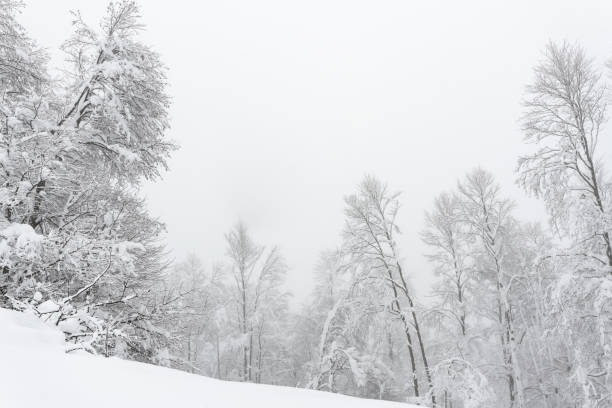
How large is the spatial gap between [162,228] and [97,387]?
5371 mm

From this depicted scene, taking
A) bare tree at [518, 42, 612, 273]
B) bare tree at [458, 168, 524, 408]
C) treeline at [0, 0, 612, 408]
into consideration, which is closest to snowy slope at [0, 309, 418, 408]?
treeline at [0, 0, 612, 408]

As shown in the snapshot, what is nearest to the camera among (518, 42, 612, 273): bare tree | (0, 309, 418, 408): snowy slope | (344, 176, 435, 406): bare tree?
(0, 309, 418, 408): snowy slope

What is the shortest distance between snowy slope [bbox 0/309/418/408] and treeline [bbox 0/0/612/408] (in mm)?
627

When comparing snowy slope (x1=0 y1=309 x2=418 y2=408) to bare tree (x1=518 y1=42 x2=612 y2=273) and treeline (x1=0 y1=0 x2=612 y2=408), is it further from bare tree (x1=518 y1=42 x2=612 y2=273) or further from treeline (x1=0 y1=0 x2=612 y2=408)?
bare tree (x1=518 y1=42 x2=612 y2=273)

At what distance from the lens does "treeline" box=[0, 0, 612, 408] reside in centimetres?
452

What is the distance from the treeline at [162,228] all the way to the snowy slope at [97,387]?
63 cm

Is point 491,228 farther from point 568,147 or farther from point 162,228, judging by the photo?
point 162,228

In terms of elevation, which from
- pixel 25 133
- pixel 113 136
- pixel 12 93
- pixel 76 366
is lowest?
pixel 76 366

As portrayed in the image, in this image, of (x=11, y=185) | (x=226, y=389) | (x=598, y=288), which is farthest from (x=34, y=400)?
(x=598, y=288)

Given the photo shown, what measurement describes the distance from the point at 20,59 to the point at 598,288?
11.2 metres

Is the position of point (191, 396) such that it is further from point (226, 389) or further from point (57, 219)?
point (57, 219)

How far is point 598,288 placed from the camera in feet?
23.0

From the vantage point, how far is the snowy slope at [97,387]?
1.52 m

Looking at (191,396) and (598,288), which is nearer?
(191,396)
